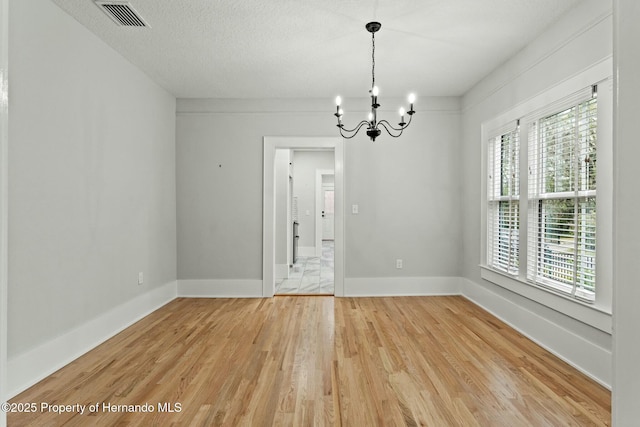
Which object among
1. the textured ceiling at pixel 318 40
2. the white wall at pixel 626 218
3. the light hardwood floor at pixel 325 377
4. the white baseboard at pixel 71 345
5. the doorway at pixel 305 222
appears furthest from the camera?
the doorway at pixel 305 222

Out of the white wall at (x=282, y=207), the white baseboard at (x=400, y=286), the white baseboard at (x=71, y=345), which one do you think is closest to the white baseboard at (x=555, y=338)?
the white baseboard at (x=400, y=286)

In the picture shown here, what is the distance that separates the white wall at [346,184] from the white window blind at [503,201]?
0.82 metres

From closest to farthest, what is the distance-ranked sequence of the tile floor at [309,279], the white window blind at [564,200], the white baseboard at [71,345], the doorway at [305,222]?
the white baseboard at [71,345], the white window blind at [564,200], the tile floor at [309,279], the doorway at [305,222]

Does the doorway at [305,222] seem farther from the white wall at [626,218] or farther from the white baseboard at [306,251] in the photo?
the white wall at [626,218]

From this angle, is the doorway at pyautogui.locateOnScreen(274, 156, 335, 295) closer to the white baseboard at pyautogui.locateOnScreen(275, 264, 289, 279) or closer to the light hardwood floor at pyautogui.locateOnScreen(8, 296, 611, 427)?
the white baseboard at pyautogui.locateOnScreen(275, 264, 289, 279)

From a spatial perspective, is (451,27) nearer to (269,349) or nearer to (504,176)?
(504,176)

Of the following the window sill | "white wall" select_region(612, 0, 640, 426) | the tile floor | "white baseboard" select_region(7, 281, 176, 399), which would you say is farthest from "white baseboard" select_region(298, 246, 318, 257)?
"white wall" select_region(612, 0, 640, 426)

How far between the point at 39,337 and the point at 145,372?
76 centimetres

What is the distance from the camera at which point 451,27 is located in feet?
9.87

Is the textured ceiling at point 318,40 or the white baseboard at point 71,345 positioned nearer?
the white baseboard at point 71,345

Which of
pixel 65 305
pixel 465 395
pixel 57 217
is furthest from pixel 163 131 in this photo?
pixel 465 395

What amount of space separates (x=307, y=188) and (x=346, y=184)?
4.50 m

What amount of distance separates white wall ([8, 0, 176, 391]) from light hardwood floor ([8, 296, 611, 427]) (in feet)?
1.09

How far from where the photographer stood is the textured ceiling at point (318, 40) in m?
2.72
